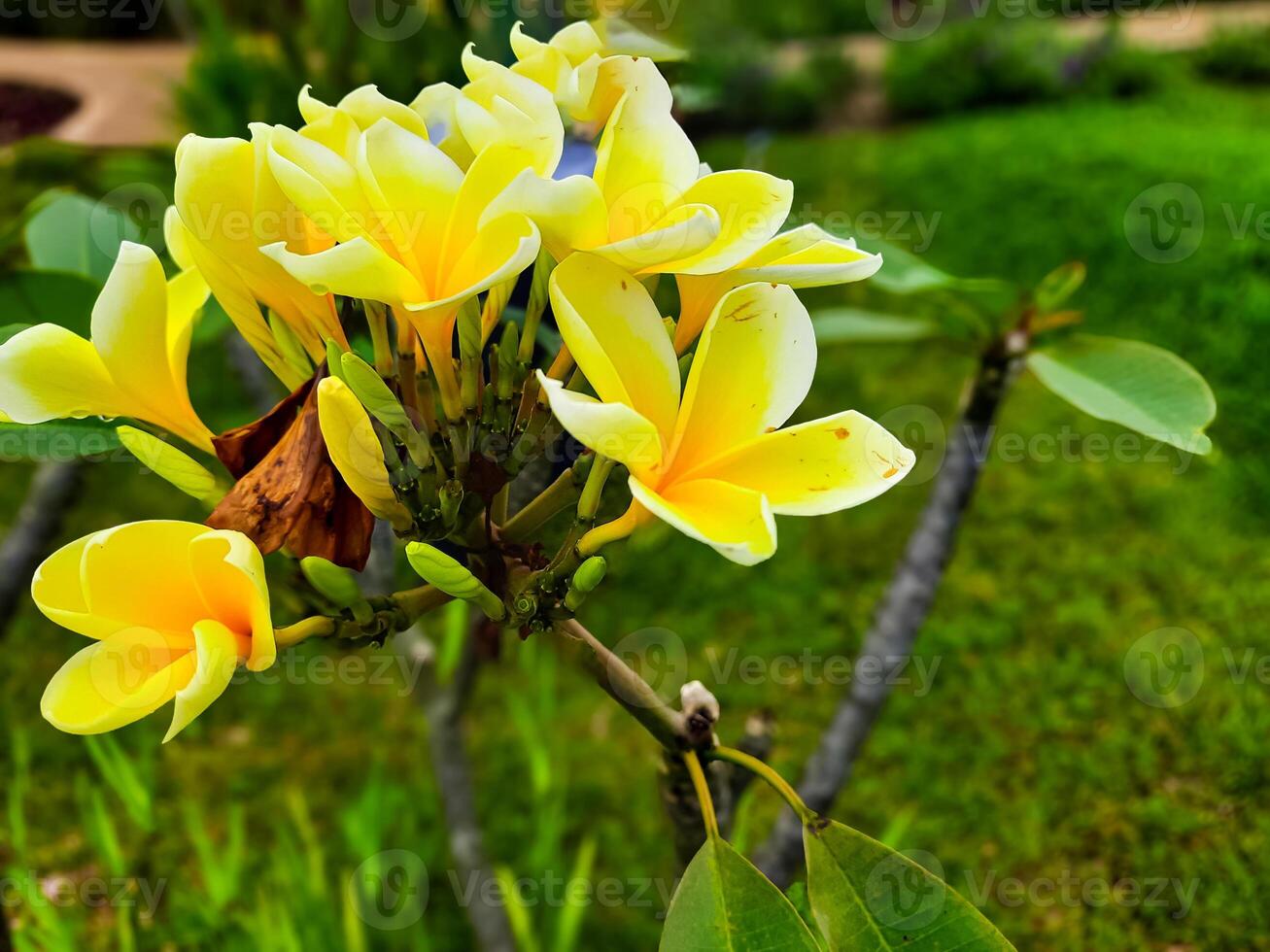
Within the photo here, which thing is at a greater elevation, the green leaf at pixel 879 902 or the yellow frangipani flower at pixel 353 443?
the yellow frangipani flower at pixel 353 443

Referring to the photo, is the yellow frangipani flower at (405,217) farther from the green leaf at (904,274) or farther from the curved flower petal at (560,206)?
the green leaf at (904,274)

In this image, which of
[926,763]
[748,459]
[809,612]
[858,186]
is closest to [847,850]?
[748,459]

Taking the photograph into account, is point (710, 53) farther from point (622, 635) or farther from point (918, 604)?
point (918, 604)

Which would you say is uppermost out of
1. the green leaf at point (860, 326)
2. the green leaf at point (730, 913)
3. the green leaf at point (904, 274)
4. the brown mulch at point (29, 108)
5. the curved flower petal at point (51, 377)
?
the curved flower petal at point (51, 377)

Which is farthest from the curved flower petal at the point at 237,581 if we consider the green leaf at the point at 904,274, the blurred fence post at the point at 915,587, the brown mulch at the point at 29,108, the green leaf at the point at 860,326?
the brown mulch at the point at 29,108

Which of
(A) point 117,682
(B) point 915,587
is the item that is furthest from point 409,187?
(B) point 915,587

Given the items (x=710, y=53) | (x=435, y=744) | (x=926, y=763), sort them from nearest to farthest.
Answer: (x=435, y=744) < (x=926, y=763) < (x=710, y=53)

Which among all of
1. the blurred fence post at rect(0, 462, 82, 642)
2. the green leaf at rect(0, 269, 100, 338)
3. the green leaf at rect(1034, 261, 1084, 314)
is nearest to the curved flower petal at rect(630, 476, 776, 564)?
the green leaf at rect(0, 269, 100, 338)

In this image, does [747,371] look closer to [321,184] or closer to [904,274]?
[321,184]

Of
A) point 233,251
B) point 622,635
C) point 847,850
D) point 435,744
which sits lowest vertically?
point 622,635
